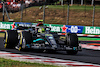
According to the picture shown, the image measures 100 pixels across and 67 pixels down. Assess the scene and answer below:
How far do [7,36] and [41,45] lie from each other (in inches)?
78.1

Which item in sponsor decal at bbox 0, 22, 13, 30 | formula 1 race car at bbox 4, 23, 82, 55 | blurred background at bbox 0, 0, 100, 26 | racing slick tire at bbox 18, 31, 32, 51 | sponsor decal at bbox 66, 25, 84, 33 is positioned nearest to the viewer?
formula 1 race car at bbox 4, 23, 82, 55

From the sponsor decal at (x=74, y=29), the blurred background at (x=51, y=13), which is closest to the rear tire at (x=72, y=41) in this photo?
the sponsor decal at (x=74, y=29)

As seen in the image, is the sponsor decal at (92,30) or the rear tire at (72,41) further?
the sponsor decal at (92,30)

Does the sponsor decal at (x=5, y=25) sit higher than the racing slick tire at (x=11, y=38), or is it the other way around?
the racing slick tire at (x=11, y=38)

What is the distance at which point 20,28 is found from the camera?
40.0 feet

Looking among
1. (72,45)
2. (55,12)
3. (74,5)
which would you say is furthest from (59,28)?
(74,5)

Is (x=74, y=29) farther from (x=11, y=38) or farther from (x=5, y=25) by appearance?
(x=11, y=38)

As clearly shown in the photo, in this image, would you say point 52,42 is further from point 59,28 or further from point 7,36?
point 59,28

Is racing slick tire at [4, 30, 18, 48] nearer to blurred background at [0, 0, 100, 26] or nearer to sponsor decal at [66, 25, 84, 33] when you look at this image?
sponsor decal at [66, 25, 84, 33]

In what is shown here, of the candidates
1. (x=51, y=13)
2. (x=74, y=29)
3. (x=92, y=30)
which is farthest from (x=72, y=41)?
(x=51, y=13)

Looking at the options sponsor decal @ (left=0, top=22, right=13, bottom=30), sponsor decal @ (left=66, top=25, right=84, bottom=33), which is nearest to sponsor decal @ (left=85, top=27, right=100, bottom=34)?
sponsor decal @ (left=66, top=25, right=84, bottom=33)

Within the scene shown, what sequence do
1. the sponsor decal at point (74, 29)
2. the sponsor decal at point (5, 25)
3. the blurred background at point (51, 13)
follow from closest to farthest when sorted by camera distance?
the sponsor decal at point (74, 29)
the sponsor decal at point (5, 25)
the blurred background at point (51, 13)

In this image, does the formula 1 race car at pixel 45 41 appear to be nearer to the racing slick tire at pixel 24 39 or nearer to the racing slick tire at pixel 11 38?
the racing slick tire at pixel 24 39

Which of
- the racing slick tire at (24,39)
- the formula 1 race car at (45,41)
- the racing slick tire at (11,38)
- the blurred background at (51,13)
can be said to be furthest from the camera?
the blurred background at (51,13)
